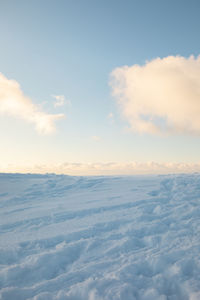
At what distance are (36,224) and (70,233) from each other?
6.03 ft

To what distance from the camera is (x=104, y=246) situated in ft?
19.2

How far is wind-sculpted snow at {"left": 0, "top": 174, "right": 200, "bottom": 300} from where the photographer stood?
398cm

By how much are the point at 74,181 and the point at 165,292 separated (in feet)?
37.7

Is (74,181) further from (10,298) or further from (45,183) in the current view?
(10,298)

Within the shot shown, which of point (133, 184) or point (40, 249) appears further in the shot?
point (133, 184)

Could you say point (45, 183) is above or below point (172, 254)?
above

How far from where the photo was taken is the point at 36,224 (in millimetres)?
7715

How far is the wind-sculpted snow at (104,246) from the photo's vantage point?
13.1ft

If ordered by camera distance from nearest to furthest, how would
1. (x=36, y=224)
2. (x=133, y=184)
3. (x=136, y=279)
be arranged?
1. (x=136, y=279)
2. (x=36, y=224)
3. (x=133, y=184)

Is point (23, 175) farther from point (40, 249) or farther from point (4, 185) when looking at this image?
point (40, 249)

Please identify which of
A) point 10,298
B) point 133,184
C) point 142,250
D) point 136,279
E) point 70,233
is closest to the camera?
point 10,298

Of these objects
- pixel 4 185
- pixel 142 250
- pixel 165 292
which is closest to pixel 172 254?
pixel 142 250

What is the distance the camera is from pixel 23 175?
61.4ft

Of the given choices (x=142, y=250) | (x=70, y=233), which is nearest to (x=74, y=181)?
(x=70, y=233)
